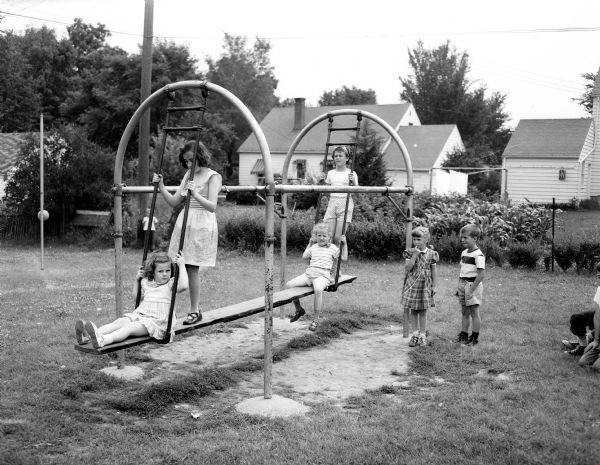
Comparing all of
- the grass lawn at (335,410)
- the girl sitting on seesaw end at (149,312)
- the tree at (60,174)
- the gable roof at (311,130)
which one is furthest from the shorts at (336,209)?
the gable roof at (311,130)

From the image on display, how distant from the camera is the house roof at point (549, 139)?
35.2m

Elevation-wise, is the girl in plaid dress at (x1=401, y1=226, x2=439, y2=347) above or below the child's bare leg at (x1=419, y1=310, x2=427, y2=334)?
above

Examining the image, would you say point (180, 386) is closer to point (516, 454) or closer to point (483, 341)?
point (516, 454)

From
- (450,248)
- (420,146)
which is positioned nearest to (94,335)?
(450,248)

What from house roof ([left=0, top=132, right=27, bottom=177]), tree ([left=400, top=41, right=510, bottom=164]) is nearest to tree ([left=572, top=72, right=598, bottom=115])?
tree ([left=400, top=41, right=510, bottom=164])

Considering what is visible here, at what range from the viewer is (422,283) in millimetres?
7938

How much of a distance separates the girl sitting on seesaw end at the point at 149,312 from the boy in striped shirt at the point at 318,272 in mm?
2509

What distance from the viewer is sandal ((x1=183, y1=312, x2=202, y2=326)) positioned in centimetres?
638

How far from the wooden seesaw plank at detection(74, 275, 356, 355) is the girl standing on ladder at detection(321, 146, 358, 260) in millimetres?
675

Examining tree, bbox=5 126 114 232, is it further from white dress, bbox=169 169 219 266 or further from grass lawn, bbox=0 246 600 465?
white dress, bbox=169 169 219 266

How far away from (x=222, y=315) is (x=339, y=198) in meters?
3.44

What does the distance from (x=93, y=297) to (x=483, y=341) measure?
6.15 m

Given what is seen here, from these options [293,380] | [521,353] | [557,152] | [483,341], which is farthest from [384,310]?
[557,152]

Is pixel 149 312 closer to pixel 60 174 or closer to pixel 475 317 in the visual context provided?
pixel 475 317
